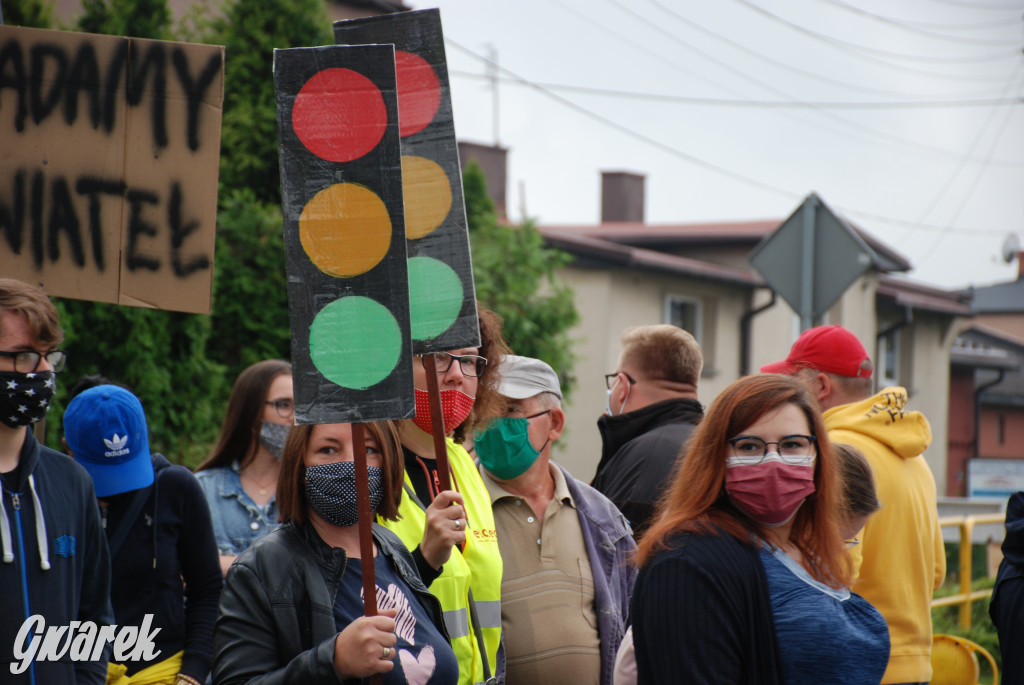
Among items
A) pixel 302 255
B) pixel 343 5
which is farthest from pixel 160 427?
pixel 343 5

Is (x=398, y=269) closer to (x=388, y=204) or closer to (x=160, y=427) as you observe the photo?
(x=388, y=204)

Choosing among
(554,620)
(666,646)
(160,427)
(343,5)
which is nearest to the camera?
(666,646)

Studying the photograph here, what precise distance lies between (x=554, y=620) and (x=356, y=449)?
141 cm

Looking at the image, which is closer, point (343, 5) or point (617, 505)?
point (617, 505)

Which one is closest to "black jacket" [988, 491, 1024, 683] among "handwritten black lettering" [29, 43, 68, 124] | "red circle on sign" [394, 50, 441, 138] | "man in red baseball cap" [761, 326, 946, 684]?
"man in red baseball cap" [761, 326, 946, 684]

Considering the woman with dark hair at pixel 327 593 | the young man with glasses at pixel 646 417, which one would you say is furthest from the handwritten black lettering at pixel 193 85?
the young man with glasses at pixel 646 417

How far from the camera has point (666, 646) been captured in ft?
8.22

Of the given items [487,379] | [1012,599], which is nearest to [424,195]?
[487,379]

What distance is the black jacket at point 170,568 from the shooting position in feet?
12.5

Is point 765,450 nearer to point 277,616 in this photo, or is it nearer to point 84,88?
point 277,616

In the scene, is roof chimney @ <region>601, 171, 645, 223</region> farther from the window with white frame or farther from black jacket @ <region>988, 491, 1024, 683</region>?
black jacket @ <region>988, 491, 1024, 683</region>

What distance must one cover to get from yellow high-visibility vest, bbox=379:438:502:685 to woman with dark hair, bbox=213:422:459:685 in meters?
0.23

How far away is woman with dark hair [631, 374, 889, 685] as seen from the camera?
8.20ft

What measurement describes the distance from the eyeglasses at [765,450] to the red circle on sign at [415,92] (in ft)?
4.31
